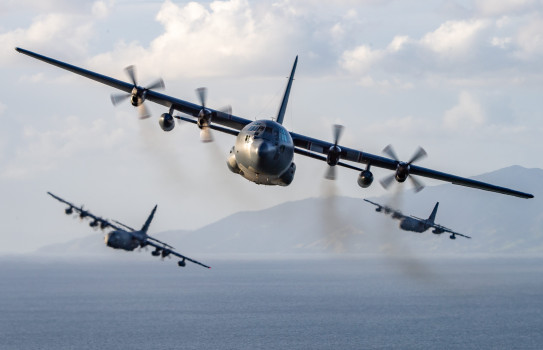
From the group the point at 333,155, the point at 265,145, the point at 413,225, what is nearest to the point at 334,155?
the point at 333,155

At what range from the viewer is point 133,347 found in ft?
610

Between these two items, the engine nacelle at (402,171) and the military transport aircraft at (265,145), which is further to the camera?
the engine nacelle at (402,171)

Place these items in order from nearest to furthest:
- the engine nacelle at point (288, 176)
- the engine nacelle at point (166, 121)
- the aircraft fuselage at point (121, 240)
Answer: the engine nacelle at point (288, 176) → the engine nacelle at point (166, 121) → the aircraft fuselage at point (121, 240)

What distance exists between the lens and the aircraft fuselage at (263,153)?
51150mm

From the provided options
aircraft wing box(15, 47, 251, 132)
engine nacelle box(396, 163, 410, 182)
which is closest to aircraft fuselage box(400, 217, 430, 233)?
engine nacelle box(396, 163, 410, 182)

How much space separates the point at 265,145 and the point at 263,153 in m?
0.62

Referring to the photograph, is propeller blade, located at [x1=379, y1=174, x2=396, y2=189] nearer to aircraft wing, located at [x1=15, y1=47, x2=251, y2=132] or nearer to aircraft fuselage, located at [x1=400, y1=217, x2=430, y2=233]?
aircraft wing, located at [x1=15, y1=47, x2=251, y2=132]

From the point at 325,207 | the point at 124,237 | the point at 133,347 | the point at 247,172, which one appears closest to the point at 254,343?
the point at 133,347

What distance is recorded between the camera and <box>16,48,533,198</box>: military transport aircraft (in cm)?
5197

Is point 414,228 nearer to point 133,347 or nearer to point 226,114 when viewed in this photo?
point 133,347

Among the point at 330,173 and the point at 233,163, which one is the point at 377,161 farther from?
the point at 233,163

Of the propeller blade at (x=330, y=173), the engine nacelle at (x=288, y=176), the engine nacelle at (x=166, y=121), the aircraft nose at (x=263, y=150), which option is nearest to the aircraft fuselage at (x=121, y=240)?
the engine nacelle at (x=166, y=121)

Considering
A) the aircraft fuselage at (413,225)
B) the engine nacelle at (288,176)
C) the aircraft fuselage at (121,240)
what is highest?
the aircraft fuselage at (413,225)

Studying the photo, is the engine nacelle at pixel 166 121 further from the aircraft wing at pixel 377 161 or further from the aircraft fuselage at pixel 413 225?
the aircraft fuselage at pixel 413 225
